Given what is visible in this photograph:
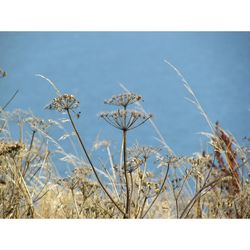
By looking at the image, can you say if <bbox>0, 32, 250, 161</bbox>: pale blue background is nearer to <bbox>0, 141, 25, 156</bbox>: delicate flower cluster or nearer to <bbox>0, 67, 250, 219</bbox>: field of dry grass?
<bbox>0, 67, 250, 219</bbox>: field of dry grass

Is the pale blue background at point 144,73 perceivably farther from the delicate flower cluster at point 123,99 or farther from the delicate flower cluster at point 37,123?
the delicate flower cluster at point 123,99

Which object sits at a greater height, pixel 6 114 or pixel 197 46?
pixel 197 46

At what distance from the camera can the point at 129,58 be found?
3373mm

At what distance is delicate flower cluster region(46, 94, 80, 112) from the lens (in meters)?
2.17

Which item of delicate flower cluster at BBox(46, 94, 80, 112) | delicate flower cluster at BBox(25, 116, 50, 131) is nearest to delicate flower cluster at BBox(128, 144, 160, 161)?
delicate flower cluster at BBox(46, 94, 80, 112)

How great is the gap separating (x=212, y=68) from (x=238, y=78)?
21cm

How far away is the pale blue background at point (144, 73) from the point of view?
10.3 ft

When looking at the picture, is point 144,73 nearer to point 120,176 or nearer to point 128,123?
point 120,176

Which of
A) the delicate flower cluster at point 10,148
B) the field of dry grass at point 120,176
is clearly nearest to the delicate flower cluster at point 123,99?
the field of dry grass at point 120,176

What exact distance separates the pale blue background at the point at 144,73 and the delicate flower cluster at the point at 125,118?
103 cm

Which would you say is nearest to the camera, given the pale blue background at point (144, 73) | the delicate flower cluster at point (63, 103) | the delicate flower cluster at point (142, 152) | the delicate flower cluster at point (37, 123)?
the delicate flower cluster at point (63, 103)
